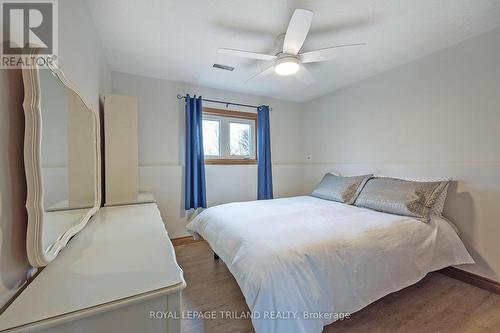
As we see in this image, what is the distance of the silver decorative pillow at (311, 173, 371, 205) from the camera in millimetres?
2448

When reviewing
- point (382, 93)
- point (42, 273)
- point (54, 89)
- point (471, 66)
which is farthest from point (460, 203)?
point (54, 89)

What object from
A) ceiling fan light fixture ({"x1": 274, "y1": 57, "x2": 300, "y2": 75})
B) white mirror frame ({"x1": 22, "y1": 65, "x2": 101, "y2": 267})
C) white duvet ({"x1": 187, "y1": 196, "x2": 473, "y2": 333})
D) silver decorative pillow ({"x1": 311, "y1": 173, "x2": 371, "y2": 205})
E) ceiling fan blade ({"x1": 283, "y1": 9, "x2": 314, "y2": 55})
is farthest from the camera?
silver decorative pillow ({"x1": 311, "y1": 173, "x2": 371, "y2": 205})

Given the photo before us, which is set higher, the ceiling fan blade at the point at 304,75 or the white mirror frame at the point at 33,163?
the ceiling fan blade at the point at 304,75

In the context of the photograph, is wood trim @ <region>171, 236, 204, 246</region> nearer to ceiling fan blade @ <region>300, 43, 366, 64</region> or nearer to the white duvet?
the white duvet

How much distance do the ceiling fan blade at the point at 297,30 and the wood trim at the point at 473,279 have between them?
8.48 ft

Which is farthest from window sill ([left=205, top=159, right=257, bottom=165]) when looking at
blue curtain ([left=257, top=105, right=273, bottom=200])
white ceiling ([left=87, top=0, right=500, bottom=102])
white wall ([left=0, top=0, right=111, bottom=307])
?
white wall ([left=0, top=0, right=111, bottom=307])

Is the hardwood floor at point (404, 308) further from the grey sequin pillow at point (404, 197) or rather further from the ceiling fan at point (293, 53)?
the ceiling fan at point (293, 53)

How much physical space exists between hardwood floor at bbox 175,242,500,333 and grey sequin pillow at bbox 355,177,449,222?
0.66 m

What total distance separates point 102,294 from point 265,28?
2.00 metres

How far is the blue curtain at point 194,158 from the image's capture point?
285 cm

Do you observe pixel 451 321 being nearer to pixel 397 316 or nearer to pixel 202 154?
pixel 397 316

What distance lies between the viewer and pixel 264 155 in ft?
11.2

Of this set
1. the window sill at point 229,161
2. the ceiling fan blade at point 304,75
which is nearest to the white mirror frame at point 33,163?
the ceiling fan blade at point 304,75

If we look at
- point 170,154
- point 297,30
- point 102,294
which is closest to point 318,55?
point 297,30
